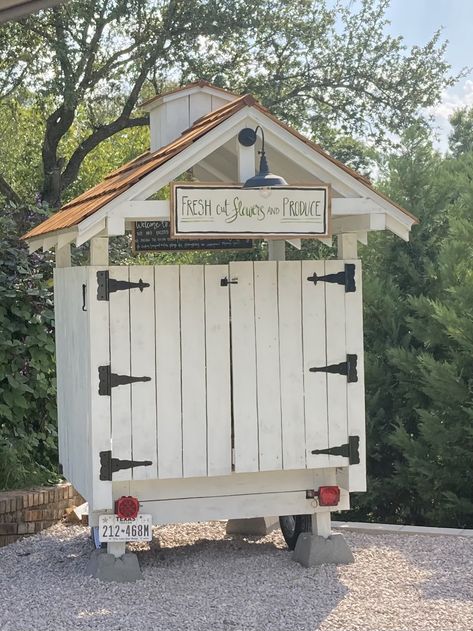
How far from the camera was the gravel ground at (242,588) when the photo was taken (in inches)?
184

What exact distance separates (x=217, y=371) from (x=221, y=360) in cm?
7

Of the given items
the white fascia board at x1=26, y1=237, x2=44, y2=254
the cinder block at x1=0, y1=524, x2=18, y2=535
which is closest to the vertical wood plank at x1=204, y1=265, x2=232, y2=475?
the white fascia board at x1=26, y1=237, x2=44, y2=254

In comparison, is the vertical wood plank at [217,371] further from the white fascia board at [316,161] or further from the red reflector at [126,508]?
the white fascia board at [316,161]

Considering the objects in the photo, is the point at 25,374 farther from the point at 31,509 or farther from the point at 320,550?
the point at 320,550

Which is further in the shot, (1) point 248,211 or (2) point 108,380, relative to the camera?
(2) point 108,380

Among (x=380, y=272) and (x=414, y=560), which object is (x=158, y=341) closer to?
(x=414, y=560)

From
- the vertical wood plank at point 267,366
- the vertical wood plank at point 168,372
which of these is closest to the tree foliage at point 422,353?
the vertical wood plank at point 267,366

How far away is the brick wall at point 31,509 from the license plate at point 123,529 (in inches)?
63.1

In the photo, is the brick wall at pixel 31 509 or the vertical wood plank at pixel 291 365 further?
the brick wall at pixel 31 509

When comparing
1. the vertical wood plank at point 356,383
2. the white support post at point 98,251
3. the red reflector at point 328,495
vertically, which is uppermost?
the white support post at point 98,251

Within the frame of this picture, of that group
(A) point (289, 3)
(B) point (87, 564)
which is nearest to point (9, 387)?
Answer: (B) point (87, 564)

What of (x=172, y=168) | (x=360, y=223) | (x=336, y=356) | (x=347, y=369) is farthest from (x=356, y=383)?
(x=172, y=168)

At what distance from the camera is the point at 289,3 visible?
1444cm

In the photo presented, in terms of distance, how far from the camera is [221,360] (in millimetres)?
5422
